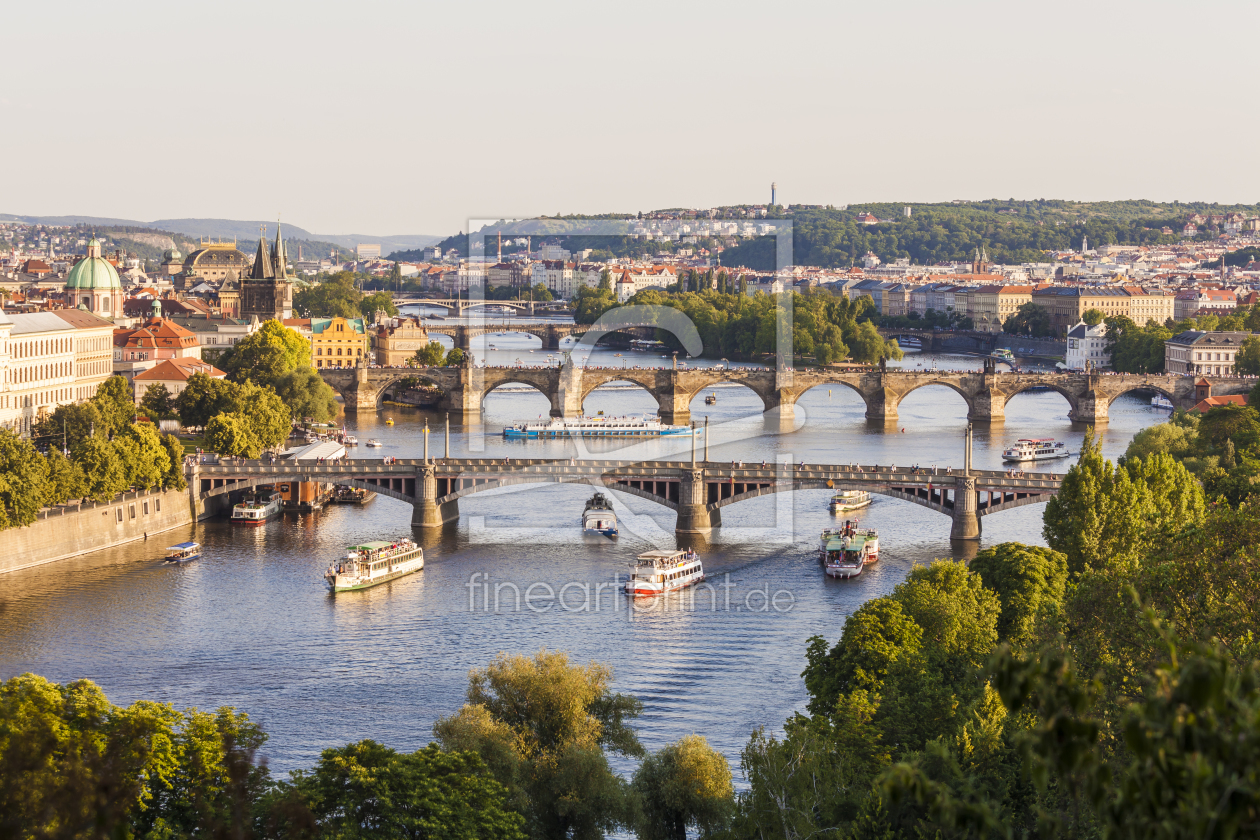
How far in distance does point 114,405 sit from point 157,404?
3.91 metres

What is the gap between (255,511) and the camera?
31281 millimetres

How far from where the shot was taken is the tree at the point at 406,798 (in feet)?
37.7

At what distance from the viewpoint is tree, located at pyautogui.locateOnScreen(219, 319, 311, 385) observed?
1915 inches

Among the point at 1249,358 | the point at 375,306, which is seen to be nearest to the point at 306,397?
the point at 1249,358

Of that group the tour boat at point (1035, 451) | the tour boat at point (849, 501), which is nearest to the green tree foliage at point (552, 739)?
the tour boat at point (849, 501)

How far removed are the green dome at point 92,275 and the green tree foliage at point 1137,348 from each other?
38888 mm

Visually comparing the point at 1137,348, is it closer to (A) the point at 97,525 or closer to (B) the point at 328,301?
(B) the point at 328,301

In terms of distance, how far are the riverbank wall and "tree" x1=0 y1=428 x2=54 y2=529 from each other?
0.85 feet

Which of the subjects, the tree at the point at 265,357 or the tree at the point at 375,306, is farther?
the tree at the point at 375,306

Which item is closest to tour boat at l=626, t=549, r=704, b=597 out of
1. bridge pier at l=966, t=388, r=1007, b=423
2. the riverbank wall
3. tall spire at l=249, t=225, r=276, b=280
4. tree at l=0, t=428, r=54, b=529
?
the riverbank wall

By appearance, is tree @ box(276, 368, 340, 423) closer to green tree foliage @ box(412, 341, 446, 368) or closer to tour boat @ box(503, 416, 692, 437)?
tour boat @ box(503, 416, 692, 437)

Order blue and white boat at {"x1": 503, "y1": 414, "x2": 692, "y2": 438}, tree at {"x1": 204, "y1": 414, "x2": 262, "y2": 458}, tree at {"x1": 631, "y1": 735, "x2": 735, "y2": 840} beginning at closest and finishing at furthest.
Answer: tree at {"x1": 631, "y1": 735, "x2": 735, "y2": 840} → tree at {"x1": 204, "y1": 414, "x2": 262, "y2": 458} → blue and white boat at {"x1": 503, "y1": 414, "x2": 692, "y2": 438}

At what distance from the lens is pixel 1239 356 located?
55.0 metres

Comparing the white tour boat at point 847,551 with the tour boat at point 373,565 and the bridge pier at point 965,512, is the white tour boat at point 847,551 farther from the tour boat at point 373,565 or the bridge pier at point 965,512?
the tour boat at point 373,565
